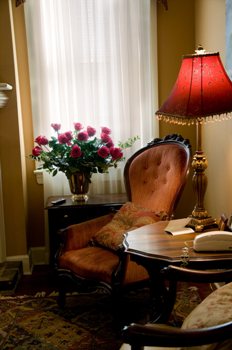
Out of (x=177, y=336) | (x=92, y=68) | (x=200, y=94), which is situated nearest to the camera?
(x=177, y=336)

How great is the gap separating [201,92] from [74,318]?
162 cm

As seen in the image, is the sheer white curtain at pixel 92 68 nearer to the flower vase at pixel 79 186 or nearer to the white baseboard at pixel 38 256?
the flower vase at pixel 79 186

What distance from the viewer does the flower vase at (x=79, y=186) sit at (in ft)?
10.4

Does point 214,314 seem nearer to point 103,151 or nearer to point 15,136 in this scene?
point 103,151

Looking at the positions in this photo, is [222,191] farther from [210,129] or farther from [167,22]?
[167,22]

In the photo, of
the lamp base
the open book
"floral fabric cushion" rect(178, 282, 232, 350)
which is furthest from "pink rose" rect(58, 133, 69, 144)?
"floral fabric cushion" rect(178, 282, 232, 350)

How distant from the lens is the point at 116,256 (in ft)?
8.45

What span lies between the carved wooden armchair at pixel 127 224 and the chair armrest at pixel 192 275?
0.68m

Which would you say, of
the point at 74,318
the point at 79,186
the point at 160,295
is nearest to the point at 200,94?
the point at 160,295

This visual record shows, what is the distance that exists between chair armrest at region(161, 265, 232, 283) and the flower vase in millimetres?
1572

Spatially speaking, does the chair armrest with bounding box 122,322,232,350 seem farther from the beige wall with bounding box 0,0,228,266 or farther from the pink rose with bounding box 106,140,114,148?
the pink rose with bounding box 106,140,114,148

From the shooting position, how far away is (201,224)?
2137 mm

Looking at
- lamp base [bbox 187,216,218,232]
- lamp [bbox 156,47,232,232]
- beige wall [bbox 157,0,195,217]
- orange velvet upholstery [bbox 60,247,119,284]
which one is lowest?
orange velvet upholstery [bbox 60,247,119,284]

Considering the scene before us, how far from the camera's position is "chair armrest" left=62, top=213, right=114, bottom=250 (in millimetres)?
2764
